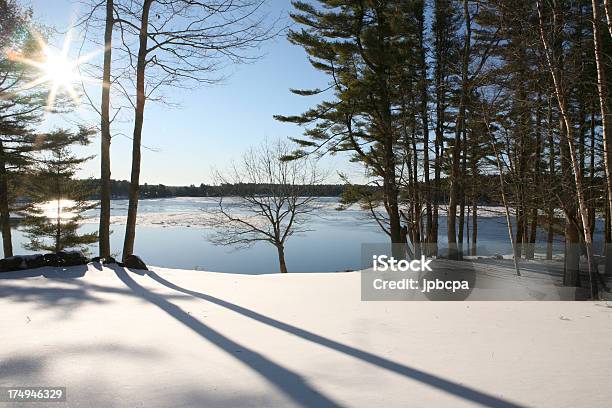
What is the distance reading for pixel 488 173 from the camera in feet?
42.2

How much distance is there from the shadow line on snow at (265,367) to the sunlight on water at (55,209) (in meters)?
17.7

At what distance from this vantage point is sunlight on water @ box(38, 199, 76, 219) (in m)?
18.6

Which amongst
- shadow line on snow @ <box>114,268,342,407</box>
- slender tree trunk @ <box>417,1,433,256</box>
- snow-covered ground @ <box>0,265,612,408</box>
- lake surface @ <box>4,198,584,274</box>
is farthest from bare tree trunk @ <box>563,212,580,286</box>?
lake surface @ <box>4,198,584,274</box>

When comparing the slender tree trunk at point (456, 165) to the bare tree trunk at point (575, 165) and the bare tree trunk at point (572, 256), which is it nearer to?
the bare tree trunk at point (572, 256)

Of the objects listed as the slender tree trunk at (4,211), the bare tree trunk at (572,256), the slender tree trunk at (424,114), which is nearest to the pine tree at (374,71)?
the slender tree trunk at (424,114)

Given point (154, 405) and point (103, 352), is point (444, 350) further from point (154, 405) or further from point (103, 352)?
point (103, 352)

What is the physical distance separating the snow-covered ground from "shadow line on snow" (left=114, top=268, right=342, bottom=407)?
12 millimetres

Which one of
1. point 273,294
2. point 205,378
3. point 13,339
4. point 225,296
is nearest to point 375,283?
point 273,294

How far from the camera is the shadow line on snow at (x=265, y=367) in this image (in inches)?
88.9

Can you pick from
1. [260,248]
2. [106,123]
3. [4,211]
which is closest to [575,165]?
[106,123]

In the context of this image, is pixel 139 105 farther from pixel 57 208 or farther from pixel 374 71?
pixel 57 208

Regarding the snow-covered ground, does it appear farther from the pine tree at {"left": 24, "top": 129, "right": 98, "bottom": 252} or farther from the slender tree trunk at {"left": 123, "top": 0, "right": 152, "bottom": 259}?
the pine tree at {"left": 24, "top": 129, "right": 98, "bottom": 252}

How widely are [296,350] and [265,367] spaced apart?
433mm

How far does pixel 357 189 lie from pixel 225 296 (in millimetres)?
9587
